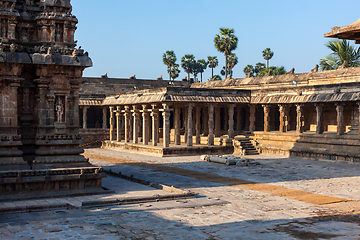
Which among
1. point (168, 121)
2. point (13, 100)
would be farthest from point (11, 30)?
point (168, 121)

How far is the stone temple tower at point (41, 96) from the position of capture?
1789 cm

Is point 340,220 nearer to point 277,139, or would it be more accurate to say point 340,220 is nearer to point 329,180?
point 329,180

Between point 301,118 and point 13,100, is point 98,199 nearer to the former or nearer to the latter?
point 13,100

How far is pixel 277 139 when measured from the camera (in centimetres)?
3734

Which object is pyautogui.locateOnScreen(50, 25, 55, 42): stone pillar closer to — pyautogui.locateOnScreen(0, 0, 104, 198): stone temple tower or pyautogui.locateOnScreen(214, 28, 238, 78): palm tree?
pyautogui.locateOnScreen(0, 0, 104, 198): stone temple tower

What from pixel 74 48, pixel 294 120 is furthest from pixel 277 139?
pixel 74 48

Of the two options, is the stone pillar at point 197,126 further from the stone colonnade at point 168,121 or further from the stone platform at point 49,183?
the stone platform at point 49,183

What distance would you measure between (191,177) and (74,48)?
377 inches

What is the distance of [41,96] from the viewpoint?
18.6m

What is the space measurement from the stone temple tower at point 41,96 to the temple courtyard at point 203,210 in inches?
47.1

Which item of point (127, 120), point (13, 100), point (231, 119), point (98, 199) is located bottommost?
point (98, 199)

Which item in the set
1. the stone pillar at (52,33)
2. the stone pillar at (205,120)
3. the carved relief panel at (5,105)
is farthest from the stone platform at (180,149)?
the carved relief panel at (5,105)

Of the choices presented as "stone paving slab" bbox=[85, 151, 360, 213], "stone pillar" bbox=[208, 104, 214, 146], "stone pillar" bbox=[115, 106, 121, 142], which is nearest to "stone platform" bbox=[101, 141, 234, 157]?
"stone pillar" bbox=[208, 104, 214, 146]

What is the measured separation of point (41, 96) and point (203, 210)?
8.40m
